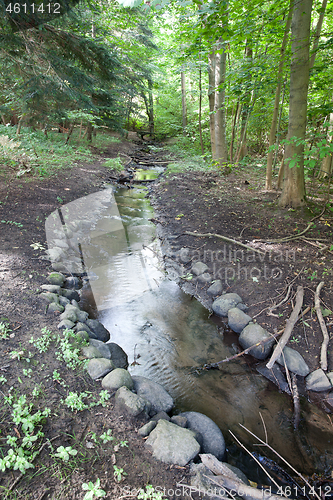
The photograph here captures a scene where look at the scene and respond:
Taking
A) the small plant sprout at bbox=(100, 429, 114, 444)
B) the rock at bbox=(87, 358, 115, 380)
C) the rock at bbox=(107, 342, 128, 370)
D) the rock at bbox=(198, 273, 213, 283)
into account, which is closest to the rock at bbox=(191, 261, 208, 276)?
the rock at bbox=(198, 273, 213, 283)

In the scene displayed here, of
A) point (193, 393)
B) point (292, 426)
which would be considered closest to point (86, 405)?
point (193, 393)

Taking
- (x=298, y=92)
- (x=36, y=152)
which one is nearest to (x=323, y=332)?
(x=298, y=92)

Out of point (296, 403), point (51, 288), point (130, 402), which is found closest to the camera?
point (130, 402)

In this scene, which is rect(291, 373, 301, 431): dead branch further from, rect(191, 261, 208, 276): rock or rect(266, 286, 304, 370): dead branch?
rect(191, 261, 208, 276): rock

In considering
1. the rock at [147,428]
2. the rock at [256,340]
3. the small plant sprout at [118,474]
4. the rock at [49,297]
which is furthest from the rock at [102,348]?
the rock at [256,340]

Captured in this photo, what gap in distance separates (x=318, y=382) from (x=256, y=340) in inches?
33.9

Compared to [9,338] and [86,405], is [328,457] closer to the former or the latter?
[86,405]

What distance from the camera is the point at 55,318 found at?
11.3ft

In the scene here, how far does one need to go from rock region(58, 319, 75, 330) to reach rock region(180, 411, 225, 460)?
5.62ft

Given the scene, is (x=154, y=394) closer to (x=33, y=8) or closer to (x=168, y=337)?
(x=168, y=337)

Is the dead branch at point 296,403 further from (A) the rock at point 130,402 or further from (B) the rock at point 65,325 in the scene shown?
(B) the rock at point 65,325

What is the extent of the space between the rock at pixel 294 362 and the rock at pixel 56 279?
3625 mm

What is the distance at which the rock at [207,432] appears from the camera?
8.34ft

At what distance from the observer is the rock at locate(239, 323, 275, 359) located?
3.66m
